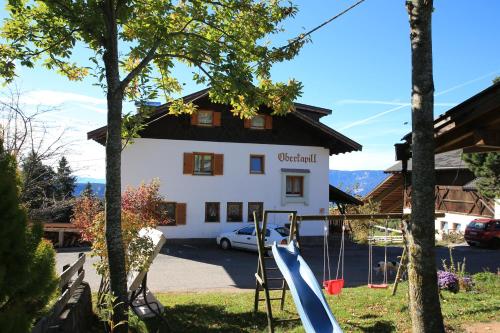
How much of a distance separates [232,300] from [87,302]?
327 cm

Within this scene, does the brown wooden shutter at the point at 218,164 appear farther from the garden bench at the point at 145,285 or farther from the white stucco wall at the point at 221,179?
the garden bench at the point at 145,285

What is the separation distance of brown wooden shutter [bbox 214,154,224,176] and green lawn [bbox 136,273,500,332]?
12.4 meters

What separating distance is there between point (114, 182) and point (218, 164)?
16.5m

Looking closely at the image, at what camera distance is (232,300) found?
9.09 m

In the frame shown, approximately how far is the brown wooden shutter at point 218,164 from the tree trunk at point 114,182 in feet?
53.4

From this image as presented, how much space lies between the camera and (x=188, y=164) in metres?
21.5

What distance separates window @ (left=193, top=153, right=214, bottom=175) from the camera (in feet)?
71.7

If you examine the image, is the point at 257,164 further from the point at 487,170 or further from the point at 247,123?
the point at 487,170

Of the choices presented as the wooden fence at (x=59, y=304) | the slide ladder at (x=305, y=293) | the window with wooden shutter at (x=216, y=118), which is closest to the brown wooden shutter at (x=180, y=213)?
the window with wooden shutter at (x=216, y=118)

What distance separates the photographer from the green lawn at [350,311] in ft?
21.6

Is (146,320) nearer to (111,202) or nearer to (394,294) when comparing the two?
(111,202)

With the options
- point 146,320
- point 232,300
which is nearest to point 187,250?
point 232,300

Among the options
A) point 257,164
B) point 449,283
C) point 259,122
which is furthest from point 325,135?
point 449,283

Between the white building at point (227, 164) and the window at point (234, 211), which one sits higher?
the white building at point (227, 164)
